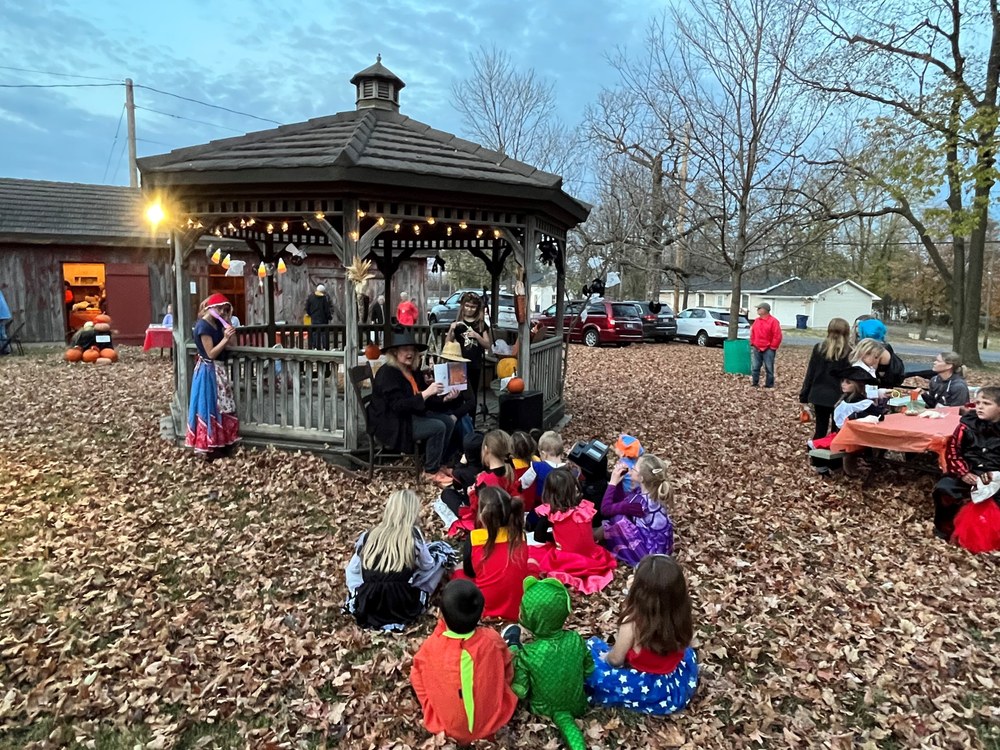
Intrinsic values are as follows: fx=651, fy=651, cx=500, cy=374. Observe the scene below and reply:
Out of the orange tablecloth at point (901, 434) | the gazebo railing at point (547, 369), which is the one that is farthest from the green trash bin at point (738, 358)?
the orange tablecloth at point (901, 434)

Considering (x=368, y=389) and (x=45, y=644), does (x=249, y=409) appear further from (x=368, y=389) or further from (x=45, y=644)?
(x=45, y=644)

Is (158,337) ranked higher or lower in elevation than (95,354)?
higher

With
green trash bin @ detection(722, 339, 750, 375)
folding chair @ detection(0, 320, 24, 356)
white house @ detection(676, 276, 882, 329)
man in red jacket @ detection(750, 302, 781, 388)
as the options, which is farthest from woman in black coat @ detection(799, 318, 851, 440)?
white house @ detection(676, 276, 882, 329)

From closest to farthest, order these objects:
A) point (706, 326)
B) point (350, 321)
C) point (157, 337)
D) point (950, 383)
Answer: point (350, 321), point (950, 383), point (157, 337), point (706, 326)

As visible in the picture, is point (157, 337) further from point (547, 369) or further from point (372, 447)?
point (372, 447)

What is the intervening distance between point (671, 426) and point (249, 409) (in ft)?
20.4

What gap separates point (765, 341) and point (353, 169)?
33.4ft

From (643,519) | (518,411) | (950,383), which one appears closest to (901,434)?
(950,383)

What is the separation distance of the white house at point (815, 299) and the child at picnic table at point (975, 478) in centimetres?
4714

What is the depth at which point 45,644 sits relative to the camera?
4066 mm

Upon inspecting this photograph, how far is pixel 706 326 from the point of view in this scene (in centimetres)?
2525

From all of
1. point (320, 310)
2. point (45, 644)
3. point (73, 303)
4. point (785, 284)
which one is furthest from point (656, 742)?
point (785, 284)

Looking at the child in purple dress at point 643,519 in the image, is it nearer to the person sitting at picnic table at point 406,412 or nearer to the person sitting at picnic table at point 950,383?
the person sitting at picnic table at point 406,412

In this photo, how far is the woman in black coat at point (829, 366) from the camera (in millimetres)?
7738
